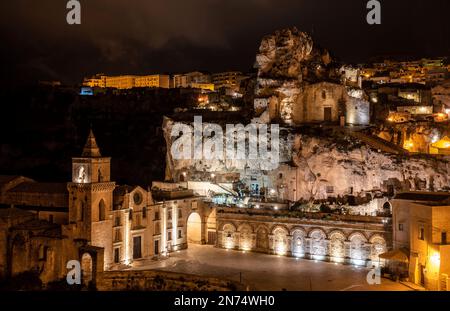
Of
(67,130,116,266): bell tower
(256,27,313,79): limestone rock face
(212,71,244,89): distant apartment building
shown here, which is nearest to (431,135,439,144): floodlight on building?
(256,27,313,79): limestone rock face

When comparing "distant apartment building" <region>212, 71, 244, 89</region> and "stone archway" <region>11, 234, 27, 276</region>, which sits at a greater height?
"distant apartment building" <region>212, 71, 244, 89</region>

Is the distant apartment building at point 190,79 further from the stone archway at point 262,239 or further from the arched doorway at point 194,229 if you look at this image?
the stone archway at point 262,239

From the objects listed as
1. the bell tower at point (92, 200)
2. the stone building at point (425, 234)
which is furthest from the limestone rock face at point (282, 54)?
the bell tower at point (92, 200)

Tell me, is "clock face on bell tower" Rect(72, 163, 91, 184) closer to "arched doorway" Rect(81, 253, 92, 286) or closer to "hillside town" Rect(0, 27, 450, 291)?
"hillside town" Rect(0, 27, 450, 291)

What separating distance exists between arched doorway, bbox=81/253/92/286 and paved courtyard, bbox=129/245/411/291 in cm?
406

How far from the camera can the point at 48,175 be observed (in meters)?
80.4

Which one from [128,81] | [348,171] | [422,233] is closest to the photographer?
[422,233]

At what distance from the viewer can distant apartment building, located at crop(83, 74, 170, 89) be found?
117 m

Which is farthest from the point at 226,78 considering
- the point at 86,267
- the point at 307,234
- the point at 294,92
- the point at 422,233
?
the point at 422,233

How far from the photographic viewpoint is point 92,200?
42219 millimetres

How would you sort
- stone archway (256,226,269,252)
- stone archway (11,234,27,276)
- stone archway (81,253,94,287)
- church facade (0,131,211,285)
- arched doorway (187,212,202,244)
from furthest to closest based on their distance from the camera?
1. arched doorway (187,212,202,244)
2. stone archway (256,226,269,252)
3. stone archway (11,234,27,276)
4. church facade (0,131,211,285)
5. stone archway (81,253,94,287)

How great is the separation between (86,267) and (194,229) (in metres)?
14.7

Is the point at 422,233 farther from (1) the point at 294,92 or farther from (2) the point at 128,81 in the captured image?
(2) the point at 128,81
